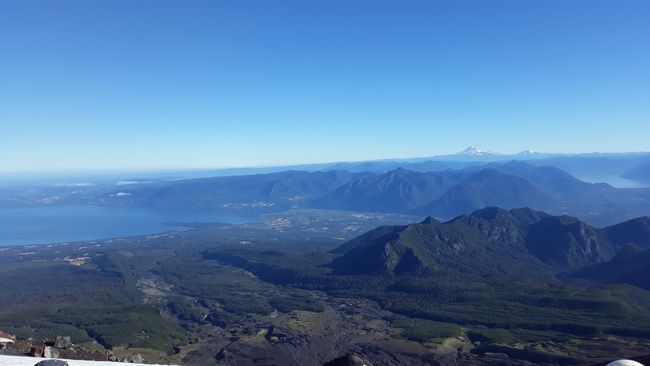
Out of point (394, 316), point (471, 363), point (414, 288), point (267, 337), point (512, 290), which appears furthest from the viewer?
point (414, 288)

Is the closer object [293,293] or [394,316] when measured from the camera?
[394,316]

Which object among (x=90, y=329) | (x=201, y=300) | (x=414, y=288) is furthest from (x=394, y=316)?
(x=90, y=329)

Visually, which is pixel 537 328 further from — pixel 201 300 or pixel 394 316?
pixel 201 300

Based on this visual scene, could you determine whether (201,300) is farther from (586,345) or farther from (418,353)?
(586,345)

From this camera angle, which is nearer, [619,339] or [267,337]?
[619,339]

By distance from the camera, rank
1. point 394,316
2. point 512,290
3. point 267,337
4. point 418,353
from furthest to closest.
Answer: point 512,290, point 394,316, point 267,337, point 418,353

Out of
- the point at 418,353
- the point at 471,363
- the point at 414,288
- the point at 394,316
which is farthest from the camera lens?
the point at 414,288

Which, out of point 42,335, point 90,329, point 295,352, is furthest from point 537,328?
point 42,335

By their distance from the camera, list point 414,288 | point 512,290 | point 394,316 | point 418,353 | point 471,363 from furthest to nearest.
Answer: point 414,288 < point 512,290 < point 394,316 < point 418,353 < point 471,363

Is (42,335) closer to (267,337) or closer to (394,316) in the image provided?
(267,337)
